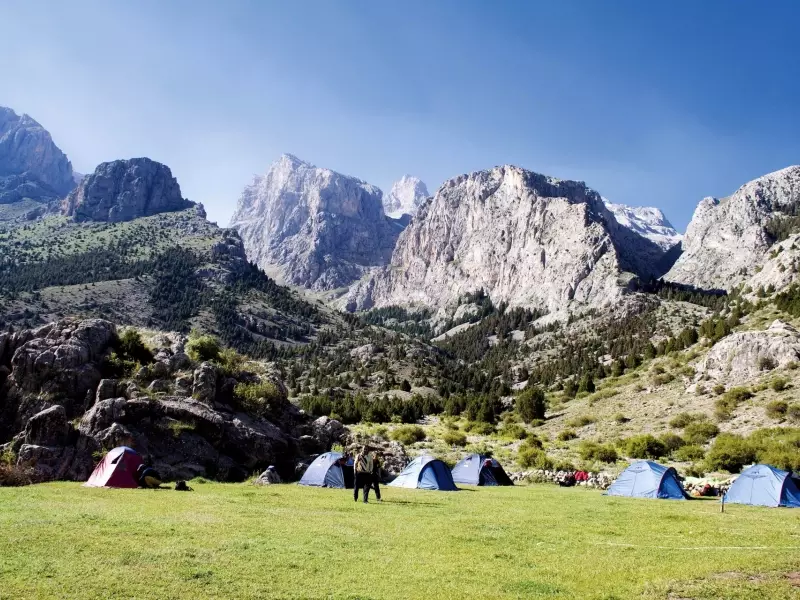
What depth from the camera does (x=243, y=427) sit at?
30.9 m

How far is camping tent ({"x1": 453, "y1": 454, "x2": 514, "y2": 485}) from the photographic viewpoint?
110ft

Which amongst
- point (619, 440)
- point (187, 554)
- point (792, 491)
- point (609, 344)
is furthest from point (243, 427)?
point (609, 344)

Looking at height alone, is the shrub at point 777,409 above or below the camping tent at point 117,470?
above

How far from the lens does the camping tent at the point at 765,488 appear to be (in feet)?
82.2

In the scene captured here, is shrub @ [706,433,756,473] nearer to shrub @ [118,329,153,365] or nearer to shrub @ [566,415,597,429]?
shrub @ [566,415,597,429]

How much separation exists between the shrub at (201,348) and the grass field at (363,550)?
51.8 feet

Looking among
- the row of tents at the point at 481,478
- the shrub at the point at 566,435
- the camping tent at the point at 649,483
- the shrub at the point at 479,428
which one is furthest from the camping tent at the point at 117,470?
the shrub at the point at 479,428

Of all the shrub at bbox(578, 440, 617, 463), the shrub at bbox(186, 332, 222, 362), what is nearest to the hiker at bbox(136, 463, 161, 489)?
the shrub at bbox(186, 332, 222, 362)

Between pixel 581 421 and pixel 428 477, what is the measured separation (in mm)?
43094

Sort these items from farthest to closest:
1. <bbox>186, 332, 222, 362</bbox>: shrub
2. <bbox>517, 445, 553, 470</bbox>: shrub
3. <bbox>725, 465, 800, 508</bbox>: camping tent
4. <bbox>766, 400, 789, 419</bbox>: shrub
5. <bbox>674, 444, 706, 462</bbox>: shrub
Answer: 1. <bbox>766, 400, 789, 419</bbox>: shrub
2. <bbox>674, 444, 706, 462</bbox>: shrub
3. <bbox>517, 445, 553, 470</bbox>: shrub
4. <bbox>186, 332, 222, 362</bbox>: shrub
5. <bbox>725, 465, 800, 508</bbox>: camping tent

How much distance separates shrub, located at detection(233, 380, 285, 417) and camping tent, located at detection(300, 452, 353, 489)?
24.1 ft

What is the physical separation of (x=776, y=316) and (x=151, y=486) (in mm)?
100188

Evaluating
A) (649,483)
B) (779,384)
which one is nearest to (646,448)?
(649,483)

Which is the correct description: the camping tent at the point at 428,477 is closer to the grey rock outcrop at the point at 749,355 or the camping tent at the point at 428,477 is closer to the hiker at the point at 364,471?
the hiker at the point at 364,471
